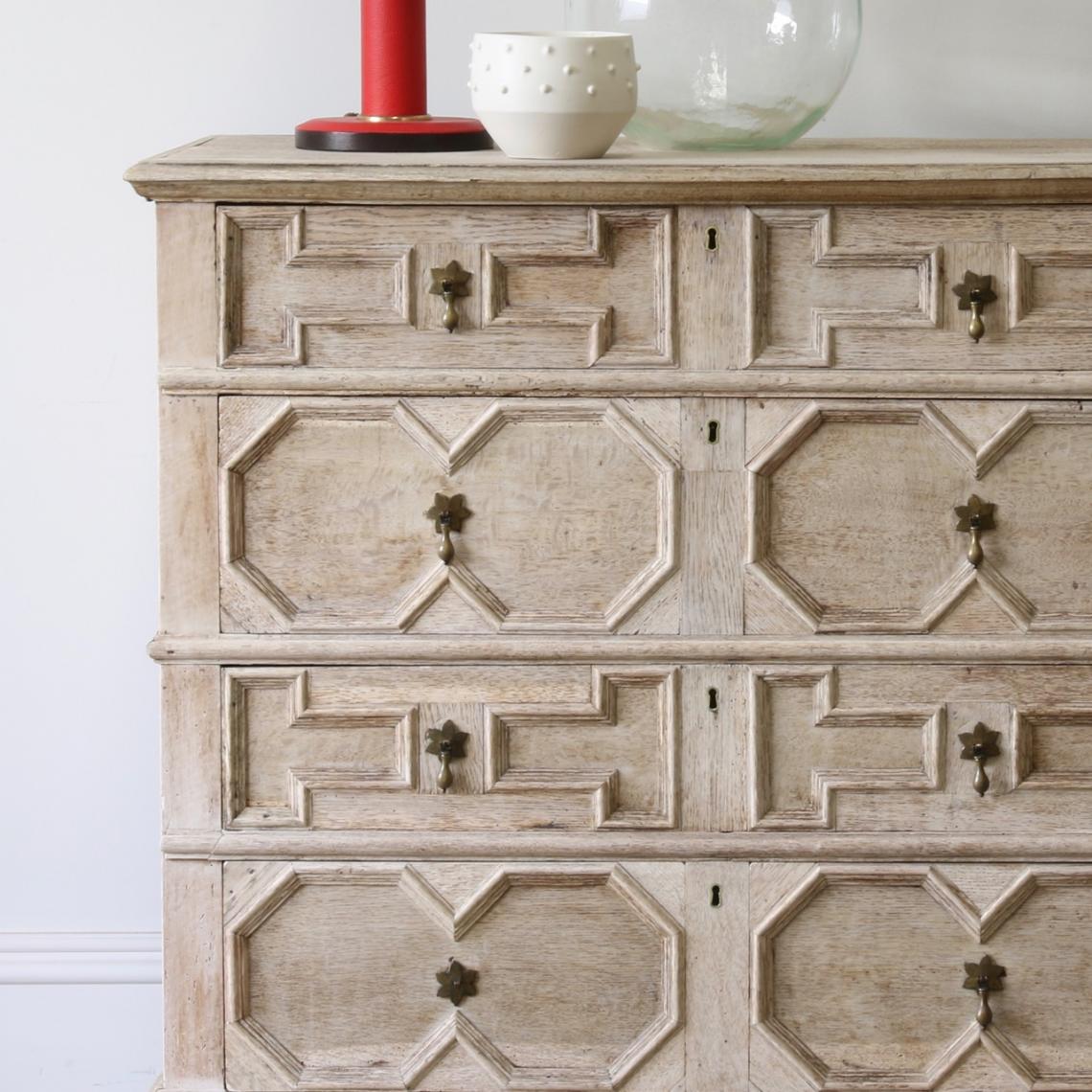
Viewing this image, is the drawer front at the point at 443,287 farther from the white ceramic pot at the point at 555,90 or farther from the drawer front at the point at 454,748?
the drawer front at the point at 454,748

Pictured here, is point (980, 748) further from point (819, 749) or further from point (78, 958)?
point (78, 958)

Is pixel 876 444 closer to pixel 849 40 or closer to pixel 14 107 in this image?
pixel 849 40

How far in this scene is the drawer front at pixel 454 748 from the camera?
60.4 inches

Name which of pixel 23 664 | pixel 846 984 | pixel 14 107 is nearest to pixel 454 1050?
pixel 846 984

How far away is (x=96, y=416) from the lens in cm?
200

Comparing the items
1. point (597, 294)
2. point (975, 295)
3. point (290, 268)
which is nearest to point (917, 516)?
point (975, 295)

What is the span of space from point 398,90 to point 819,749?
83cm

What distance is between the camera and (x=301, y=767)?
1.55m

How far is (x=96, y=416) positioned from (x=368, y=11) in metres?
0.67

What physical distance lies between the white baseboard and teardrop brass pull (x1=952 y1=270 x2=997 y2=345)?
4.43 feet

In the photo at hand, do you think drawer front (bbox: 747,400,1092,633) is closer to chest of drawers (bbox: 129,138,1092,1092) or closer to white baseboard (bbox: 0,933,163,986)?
chest of drawers (bbox: 129,138,1092,1092)

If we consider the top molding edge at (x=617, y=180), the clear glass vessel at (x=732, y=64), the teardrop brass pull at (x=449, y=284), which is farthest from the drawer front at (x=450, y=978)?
the clear glass vessel at (x=732, y=64)

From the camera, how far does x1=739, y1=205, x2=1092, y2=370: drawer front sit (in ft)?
4.82

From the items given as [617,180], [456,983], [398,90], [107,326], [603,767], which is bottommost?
[456,983]
